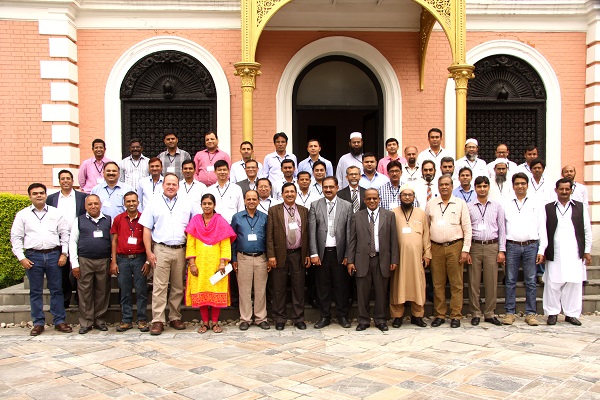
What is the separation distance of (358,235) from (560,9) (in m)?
6.58

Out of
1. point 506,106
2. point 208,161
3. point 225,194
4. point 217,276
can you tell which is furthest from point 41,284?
point 506,106

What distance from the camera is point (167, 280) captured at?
22.1ft

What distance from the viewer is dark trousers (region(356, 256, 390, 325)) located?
6.73 meters

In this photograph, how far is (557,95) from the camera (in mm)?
10289

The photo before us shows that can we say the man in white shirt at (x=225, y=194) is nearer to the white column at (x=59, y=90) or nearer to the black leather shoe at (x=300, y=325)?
the black leather shoe at (x=300, y=325)

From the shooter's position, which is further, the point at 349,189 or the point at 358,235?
the point at 349,189

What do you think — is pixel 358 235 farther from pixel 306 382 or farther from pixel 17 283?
pixel 17 283

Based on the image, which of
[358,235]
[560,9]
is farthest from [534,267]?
[560,9]

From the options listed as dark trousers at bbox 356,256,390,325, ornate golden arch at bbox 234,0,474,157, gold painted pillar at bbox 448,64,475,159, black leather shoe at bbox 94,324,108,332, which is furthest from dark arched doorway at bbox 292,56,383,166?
black leather shoe at bbox 94,324,108,332

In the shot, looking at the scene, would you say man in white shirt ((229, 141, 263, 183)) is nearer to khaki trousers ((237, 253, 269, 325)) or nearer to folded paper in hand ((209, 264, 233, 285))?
khaki trousers ((237, 253, 269, 325))

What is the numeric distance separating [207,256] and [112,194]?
5.48ft

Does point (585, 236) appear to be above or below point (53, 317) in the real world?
above

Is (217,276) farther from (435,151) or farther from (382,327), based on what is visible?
(435,151)

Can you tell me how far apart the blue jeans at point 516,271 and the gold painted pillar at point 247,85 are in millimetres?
4260
